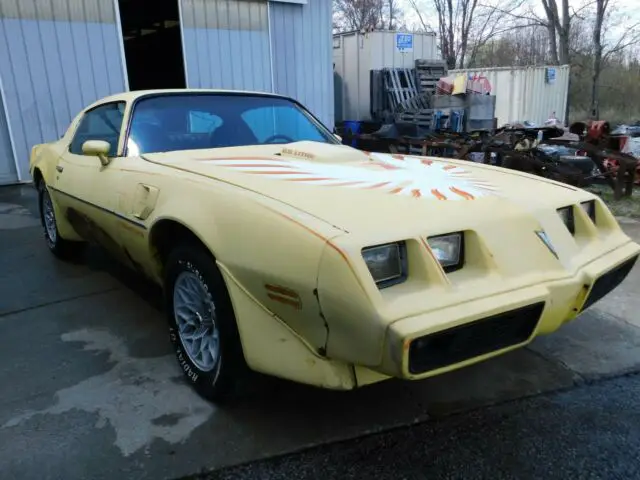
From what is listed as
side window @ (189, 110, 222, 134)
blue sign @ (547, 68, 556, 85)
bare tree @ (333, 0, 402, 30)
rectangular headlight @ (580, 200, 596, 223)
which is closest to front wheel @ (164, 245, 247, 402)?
side window @ (189, 110, 222, 134)

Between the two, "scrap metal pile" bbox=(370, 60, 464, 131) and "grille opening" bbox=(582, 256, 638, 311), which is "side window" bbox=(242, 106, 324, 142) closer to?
"grille opening" bbox=(582, 256, 638, 311)

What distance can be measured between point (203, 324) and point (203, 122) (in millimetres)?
1444

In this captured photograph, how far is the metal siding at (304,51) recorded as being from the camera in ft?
31.4

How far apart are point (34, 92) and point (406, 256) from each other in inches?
311

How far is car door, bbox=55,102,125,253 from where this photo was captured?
10.1 ft

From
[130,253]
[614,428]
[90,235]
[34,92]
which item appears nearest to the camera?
[614,428]

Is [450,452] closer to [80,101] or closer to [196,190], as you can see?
[196,190]

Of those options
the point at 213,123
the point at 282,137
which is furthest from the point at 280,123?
the point at 213,123

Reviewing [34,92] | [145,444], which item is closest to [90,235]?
[145,444]

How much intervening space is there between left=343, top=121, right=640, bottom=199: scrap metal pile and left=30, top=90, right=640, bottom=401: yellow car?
4027 millimetres

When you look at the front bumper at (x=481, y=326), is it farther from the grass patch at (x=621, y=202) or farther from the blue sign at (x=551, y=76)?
the blue sign at (x=551, y=76)

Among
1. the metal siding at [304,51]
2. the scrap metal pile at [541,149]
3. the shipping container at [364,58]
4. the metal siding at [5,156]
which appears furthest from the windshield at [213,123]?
the shipping container at [364,58]

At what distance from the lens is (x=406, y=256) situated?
68.8 inches

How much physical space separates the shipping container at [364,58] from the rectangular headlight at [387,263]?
12.6 meters
